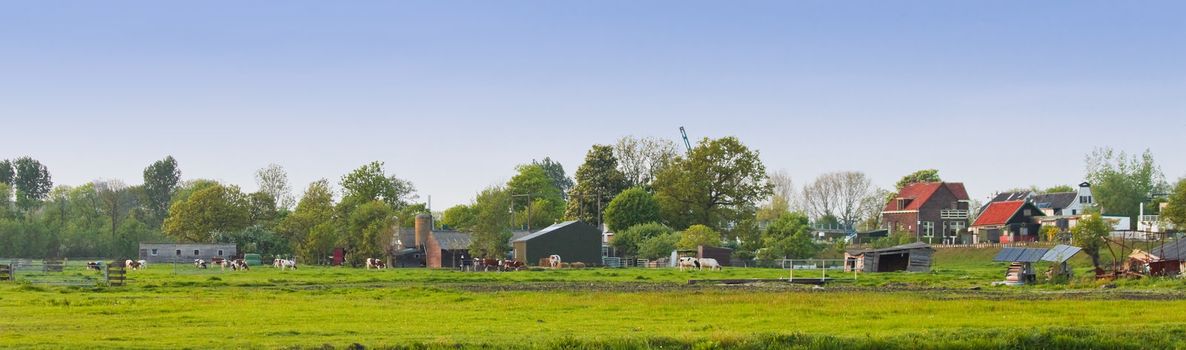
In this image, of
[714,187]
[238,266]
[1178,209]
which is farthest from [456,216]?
[1178,209]

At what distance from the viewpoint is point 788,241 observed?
360 feet

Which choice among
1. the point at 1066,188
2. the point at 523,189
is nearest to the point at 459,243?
the point at 523,189

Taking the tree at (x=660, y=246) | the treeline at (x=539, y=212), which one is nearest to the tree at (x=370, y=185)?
the treeline at (x=539, y=212)

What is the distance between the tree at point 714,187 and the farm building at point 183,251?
40.3 m

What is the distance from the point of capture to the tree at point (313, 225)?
12456 cm

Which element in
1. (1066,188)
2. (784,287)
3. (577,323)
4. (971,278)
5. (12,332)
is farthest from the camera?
(1066,188)

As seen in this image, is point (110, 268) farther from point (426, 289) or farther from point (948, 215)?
point (948, 215)

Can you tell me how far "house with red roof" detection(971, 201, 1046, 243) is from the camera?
132m

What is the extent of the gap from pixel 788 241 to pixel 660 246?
1065 centimetres

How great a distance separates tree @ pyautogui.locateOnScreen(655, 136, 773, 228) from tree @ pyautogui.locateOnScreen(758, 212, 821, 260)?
620 inches

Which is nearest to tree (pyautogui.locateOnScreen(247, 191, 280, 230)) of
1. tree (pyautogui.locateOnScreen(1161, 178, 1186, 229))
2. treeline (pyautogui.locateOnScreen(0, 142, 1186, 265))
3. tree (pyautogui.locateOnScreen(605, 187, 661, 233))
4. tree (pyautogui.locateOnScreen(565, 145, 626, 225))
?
treeline (pyautogui.locateOnScreen(0, 142, 1186, 265))

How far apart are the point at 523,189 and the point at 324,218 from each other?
32.8 m

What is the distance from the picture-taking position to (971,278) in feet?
227

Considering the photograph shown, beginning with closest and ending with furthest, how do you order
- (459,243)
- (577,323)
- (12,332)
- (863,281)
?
(12,332), (577,323), (863,281), (459,243)
